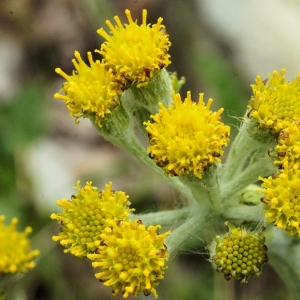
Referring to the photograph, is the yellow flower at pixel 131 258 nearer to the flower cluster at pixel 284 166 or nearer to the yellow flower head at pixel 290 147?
the flower cluster at pixel 284 166

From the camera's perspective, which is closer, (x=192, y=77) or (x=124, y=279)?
(x=124, y=279)

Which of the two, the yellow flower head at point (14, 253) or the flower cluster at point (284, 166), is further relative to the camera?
the yellow flower head at point (14, 253)

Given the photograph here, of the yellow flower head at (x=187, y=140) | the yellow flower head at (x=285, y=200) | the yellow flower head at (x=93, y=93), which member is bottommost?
the yellow flower head at (x=285, y=200)

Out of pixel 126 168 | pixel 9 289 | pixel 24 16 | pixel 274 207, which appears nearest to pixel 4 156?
pixel 126 168

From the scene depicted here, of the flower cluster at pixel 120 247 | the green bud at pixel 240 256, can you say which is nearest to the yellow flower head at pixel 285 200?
the green bud at pixel 240 256

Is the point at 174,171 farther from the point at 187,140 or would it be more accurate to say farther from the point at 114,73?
the point at 114,73

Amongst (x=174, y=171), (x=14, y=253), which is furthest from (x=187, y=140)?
(x=14, y=253)

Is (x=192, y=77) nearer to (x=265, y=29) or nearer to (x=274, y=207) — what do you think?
(x=265, y=29)
